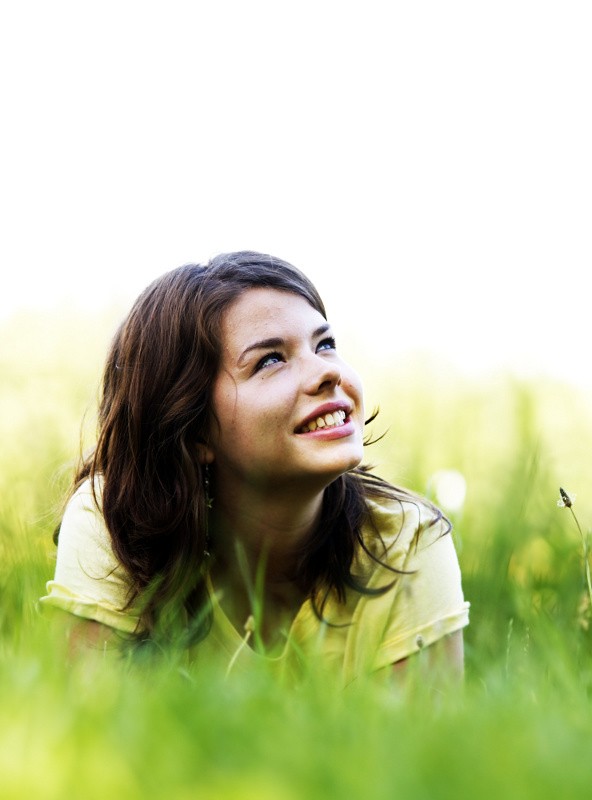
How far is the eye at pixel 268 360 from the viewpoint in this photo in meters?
2.86

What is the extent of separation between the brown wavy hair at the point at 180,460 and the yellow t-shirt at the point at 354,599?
0.04 m

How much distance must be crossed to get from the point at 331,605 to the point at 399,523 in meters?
0.29

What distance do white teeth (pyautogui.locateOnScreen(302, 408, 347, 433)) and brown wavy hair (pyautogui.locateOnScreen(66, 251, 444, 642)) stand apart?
0.34m

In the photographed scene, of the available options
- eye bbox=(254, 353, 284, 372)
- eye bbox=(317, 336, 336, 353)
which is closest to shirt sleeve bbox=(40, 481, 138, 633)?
eye bbox=(254, 353, 284, 372)

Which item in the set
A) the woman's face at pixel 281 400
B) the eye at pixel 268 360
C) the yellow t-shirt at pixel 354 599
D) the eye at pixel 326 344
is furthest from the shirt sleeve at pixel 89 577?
the eye at pixel 326 344

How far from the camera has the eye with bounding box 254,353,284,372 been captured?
2861mm

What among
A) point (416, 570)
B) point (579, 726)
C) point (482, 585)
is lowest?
point (482, 585)

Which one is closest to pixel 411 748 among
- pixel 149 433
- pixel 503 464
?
pixel 149 433

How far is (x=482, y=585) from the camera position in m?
3.41

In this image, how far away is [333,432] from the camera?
2668 mm

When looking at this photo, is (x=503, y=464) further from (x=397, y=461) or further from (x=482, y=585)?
(x=482, y=585)

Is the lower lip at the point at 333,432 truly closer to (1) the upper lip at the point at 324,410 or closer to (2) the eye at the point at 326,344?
(1) the upper lip at the point at 324,410

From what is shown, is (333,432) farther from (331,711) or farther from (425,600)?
(331,711)

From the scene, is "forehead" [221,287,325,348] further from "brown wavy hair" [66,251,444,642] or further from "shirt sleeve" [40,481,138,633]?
"shirt sleeve" [40,481,138,633]
